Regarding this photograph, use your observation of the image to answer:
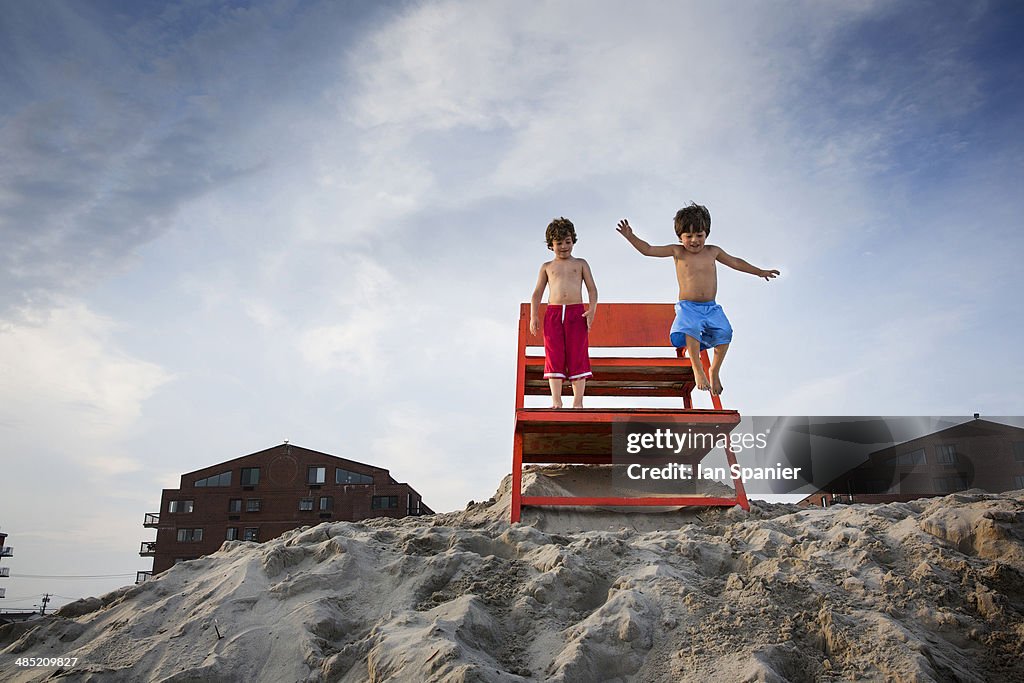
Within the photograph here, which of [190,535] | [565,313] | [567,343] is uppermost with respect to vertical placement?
[565,313]

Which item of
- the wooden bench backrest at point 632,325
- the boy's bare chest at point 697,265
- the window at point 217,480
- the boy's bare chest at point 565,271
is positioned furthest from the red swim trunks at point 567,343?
the window at point 217,480

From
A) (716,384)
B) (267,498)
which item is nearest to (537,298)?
(716,384)

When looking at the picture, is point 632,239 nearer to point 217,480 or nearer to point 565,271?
point 565,271

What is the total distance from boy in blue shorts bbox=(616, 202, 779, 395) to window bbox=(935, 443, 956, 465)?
18548mm

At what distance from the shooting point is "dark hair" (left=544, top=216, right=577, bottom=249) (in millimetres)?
6945

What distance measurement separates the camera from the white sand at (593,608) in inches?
127

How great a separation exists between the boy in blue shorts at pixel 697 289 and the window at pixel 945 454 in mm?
18548

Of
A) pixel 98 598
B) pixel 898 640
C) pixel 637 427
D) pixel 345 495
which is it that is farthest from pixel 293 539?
pixel 345 495

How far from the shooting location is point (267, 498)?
4316cm

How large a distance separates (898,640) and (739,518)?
239cm

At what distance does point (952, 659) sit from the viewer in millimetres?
3168

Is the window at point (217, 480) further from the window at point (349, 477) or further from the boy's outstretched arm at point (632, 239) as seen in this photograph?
the boy's outstretched arm at point (632, 239)

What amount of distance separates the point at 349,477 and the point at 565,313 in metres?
38.5

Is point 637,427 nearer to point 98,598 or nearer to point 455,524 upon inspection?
point 455,524
